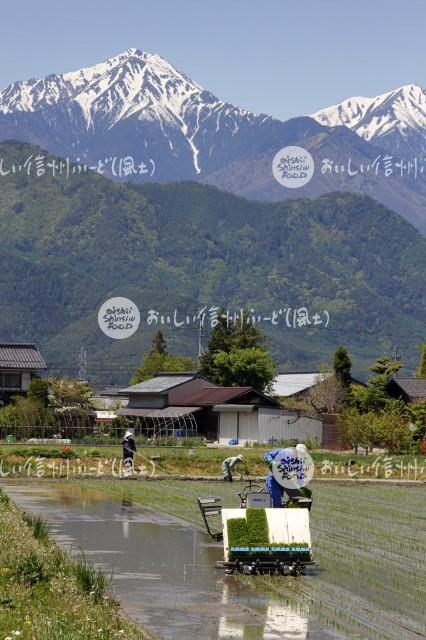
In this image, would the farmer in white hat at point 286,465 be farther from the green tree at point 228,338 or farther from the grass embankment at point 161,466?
the green tree at point 228,338

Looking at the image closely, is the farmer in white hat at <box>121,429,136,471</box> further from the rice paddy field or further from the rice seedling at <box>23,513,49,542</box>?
the rice seedling at <box>23,513,49,542</box>

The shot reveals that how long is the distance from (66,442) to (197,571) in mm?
49265

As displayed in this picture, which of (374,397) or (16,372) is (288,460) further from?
(16,372)

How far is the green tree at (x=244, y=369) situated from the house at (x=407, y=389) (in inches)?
577

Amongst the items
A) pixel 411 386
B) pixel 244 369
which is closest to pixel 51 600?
pixel 411 386

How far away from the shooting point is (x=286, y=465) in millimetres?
20656

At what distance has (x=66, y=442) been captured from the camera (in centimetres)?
6800

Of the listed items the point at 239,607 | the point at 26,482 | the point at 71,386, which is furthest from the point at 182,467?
the point at 71,386

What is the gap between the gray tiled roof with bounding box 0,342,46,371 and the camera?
9094cm

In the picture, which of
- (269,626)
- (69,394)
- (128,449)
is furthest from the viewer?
(69,394)

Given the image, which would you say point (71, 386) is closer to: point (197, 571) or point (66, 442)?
point (66, 442)

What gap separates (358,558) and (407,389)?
61.7m

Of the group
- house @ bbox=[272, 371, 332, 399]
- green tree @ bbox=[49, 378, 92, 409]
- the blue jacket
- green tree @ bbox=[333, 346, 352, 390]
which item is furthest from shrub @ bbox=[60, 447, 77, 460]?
house @ bbox=[272, 371, 332, 399]

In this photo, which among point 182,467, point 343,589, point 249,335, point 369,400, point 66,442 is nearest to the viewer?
point 343,589
